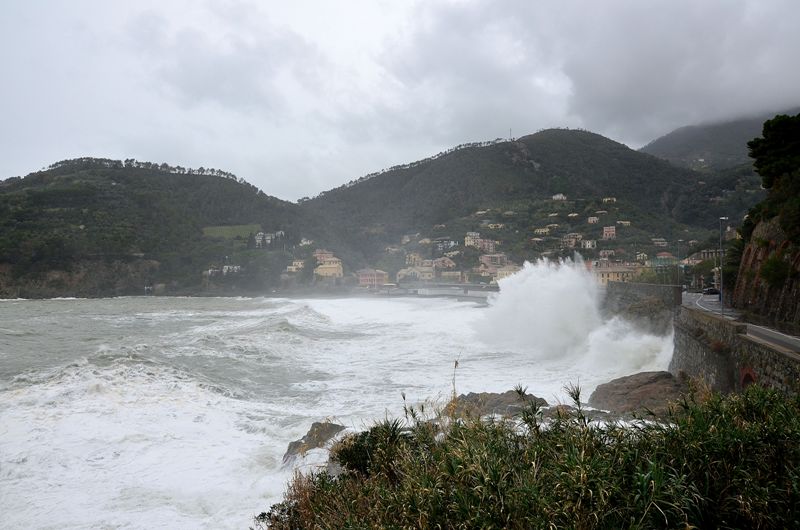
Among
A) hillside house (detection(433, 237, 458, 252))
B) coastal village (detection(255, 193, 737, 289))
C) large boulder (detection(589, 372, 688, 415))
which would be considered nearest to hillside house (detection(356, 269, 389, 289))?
A: coastal village (detection(255, 193, 737, 289))

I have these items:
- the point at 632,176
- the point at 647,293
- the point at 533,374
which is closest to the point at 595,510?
the point at 533,374

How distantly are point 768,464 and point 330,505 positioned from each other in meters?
4.00

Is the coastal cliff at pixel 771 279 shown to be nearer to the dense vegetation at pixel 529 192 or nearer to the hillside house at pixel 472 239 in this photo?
the dense vegetation at pixel 529 192

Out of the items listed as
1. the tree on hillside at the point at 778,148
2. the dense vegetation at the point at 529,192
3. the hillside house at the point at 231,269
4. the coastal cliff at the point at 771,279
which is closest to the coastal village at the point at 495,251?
the dense vegetation at the point at 529,192

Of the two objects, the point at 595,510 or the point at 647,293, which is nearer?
the point at 595,510

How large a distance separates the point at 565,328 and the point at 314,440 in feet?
57.9

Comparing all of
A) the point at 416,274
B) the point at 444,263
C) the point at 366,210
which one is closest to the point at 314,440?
the point at 416,274

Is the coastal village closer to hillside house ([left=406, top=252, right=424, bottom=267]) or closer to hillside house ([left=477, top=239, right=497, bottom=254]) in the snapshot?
hillside house ([left=406, top=252, right=424, bottom=267])

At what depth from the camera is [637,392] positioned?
11.7 meters

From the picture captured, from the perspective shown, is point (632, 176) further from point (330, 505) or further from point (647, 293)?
point (330, 505)

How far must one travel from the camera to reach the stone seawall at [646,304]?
19062mm

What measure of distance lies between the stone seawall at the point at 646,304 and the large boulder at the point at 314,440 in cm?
1447

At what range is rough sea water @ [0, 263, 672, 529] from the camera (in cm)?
771

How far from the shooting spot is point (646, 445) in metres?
4.39
